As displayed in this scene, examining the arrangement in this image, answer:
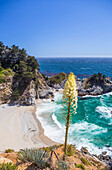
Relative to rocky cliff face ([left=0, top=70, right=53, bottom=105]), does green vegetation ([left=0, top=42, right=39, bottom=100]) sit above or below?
above

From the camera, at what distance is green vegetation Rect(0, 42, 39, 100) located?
1345 inches

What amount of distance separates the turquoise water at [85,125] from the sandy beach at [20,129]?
65.2 inches

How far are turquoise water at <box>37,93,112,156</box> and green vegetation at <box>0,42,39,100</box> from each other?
950 centimetres

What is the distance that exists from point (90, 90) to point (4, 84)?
32.8 m

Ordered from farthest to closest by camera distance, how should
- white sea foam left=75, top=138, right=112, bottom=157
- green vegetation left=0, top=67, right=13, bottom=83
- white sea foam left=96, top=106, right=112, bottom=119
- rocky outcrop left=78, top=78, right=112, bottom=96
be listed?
1. rocky outcrop left=78, top=78, right=112, bottom=96
2. green vegetation left=0, top=67, right=13, bottom=83
3. white sea foam left=96, top=106, right=112, bottom=119
4. white sea foam left=75, top=138, right=112, bottom=157

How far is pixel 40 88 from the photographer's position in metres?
38.3

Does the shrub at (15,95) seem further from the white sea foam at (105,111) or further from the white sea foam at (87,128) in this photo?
the white sea foam at (105,111)

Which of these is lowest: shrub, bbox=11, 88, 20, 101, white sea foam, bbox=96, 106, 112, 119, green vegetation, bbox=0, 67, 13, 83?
white sea foam, bbox=96, 106, 112, 119

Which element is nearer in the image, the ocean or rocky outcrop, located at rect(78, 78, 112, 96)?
the ocean

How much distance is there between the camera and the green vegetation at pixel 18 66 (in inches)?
1345

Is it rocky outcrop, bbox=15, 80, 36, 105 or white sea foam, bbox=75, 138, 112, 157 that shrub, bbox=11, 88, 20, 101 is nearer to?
rocky outcrop, bbox=15, 80, 36, 105

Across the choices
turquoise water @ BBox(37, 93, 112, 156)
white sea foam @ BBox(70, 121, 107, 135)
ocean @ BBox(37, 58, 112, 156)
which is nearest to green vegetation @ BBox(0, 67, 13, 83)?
ocean @ BBox(37, 58, 112, 156)

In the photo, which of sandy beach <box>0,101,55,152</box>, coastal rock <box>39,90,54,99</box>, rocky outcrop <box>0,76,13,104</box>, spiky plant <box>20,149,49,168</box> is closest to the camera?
spiky plant <box>20,149,49,168</box>

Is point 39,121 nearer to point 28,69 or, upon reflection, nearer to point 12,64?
point 28,69
